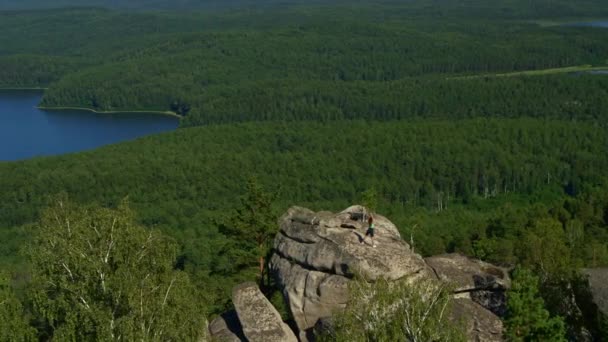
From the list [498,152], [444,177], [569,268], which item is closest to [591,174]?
[498,152]

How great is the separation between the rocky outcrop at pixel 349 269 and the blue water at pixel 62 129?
9591 centimetres

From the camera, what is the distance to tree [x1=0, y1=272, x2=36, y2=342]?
63.6 feet

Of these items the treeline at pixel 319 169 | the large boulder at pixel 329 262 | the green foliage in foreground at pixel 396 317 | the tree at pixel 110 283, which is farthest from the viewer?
the treeline at pixel 319 169

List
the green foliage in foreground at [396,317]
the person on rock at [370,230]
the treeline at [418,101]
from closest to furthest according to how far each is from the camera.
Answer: the green foliage in foreground at [396,317] < the person on rock at [370,230] < the treeline at [418,101]

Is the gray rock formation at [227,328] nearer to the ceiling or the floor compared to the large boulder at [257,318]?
nearer to the floor

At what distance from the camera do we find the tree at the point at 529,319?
18.1m

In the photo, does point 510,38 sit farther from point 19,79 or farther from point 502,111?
point 19,79

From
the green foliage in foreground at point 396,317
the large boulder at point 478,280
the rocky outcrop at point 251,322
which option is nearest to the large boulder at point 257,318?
the rocky outcrop at point 251,322

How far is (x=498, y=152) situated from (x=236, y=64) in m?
109

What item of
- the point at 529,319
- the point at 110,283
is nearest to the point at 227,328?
the point at 110,283

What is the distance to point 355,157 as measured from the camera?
8281 cm

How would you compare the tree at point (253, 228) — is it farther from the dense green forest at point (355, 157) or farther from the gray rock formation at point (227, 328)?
the gray rock formation at point (227, 328)

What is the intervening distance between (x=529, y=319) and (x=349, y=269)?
247 inches

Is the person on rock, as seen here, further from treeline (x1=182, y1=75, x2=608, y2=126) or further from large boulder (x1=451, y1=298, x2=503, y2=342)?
treeline (x1=182, y1=75, x2=608, y2=126)
